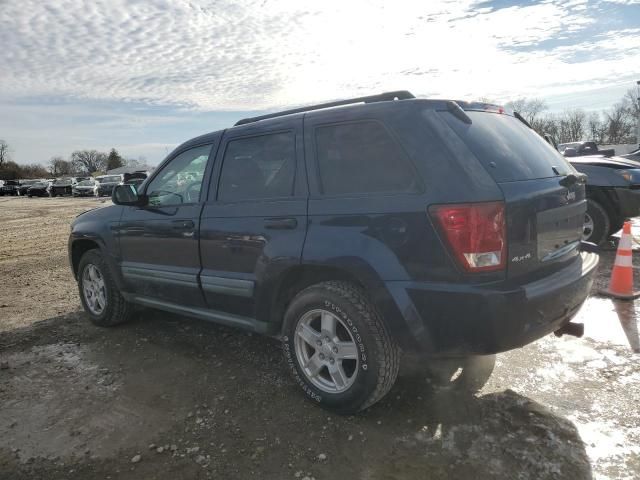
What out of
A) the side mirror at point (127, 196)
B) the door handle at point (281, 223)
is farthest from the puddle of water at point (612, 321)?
the side mirror at point (127, 196)

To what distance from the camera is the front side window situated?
3.94 meters

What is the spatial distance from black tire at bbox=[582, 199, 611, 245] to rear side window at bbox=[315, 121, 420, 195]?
198 inches

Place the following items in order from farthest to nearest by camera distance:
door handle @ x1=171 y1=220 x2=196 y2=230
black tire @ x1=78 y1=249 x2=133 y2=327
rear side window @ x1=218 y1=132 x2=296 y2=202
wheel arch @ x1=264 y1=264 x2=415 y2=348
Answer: black tire @ x1=78 y1=249 x2=133 y2=327
door handle @ x1=171 y1=220 x2=196 y2=230
rear side window @ x1=218 y1=132 x2=296 y2=202
wheel arch @ x1=264 y1=264 x2=415 y2=348

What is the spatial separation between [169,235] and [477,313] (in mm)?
2661

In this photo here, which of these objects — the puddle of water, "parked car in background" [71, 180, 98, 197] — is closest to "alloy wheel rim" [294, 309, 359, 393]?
the puddle of water

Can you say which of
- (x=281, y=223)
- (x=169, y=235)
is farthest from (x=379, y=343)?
(x=169, y=235)

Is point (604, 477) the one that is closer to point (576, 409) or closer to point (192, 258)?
point (576, 409)

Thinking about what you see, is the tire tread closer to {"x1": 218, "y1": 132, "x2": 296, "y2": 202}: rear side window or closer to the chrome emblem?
{"x1": 218, "y1": 132, "x2": 296, "y2": 202}: rear side window

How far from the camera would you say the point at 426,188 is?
2.55 metres

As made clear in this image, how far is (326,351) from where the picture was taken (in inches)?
120

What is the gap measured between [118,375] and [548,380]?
3265 mm

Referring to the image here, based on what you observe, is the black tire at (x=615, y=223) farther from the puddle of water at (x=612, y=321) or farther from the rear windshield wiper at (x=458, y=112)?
the rear windshield wiper at (x=458, y=112)

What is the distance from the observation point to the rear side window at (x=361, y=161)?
2.70m

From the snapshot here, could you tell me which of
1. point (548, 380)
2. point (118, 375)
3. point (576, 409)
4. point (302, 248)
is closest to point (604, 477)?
point (576, 409)
